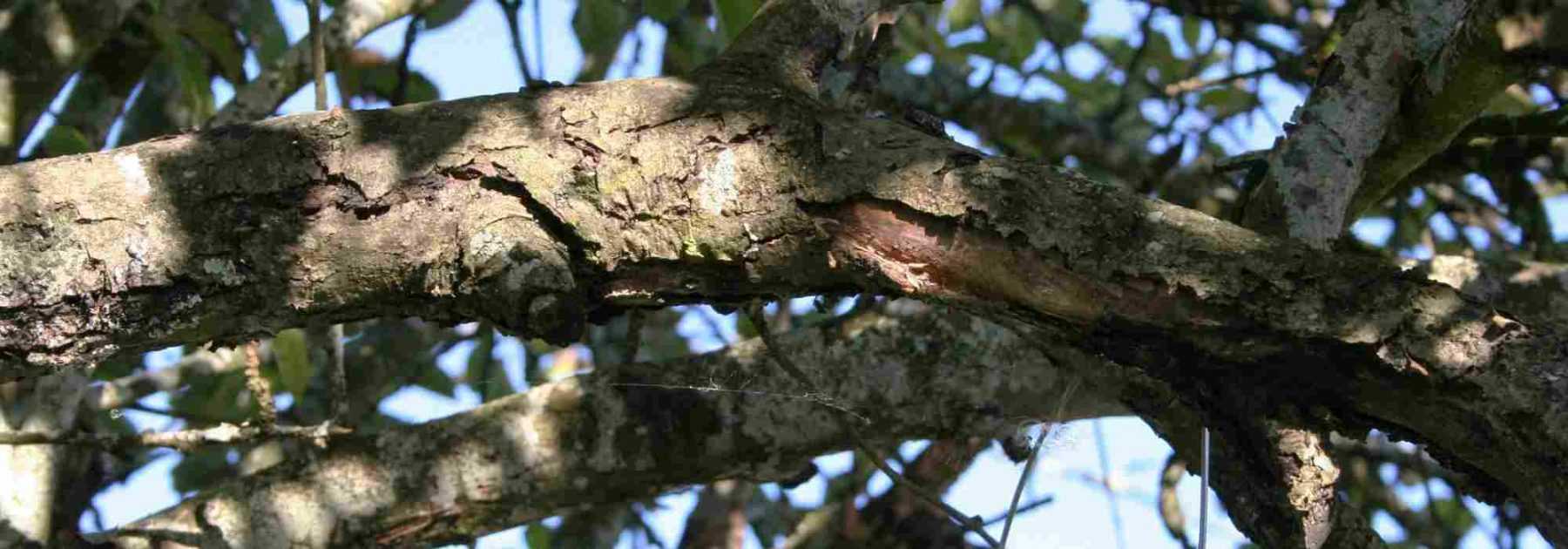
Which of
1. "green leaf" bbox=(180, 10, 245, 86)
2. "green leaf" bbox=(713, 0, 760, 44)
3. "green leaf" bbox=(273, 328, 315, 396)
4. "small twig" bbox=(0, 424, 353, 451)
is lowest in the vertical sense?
"small twig" bbox=(0, 424, 353, 451)

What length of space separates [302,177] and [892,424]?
4.63 feet

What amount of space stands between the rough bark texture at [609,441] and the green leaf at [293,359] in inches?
20.9

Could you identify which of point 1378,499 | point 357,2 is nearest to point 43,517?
point 357,2

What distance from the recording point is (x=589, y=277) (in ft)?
5.10

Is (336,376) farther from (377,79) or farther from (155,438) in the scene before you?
(377,79)

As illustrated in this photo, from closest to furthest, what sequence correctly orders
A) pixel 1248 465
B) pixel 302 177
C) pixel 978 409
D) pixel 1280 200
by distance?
pixel 302 177
pixel 1248 465
pixel 1280 200
pixel 978 409

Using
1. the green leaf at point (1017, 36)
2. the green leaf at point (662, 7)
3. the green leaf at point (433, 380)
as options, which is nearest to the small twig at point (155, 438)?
the green leaf at point (662, 7)

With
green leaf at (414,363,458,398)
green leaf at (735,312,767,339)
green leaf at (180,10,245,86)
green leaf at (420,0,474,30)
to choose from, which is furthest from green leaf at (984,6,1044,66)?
green leaf at (180,10,245,86)

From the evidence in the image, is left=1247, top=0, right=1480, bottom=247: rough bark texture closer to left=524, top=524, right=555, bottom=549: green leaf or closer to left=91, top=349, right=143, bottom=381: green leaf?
left=524, top=524, right=555, bottom=549: green leaf

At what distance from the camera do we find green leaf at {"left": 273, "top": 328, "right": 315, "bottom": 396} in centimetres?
308

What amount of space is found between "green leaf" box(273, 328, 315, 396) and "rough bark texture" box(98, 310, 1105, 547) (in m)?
0.53

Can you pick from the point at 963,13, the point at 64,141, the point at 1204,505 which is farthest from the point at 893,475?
the point at 963,13

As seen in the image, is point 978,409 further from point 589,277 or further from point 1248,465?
point 589,277

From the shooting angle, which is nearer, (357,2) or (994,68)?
(357,2)
